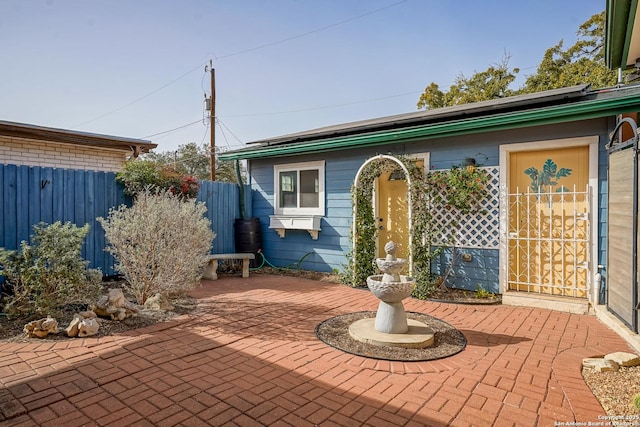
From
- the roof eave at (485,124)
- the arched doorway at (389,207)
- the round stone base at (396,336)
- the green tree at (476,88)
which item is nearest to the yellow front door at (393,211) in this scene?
the arched doorway at (389,207)

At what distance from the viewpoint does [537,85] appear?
14289 mm

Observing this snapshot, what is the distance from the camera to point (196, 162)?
21688 mm

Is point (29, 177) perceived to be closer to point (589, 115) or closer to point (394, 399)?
point (394, 399)

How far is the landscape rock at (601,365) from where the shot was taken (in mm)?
2778

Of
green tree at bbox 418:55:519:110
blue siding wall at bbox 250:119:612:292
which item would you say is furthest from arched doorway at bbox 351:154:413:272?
green tree at bbox 418:55:519:110

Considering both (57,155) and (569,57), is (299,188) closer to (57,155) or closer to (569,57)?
(57,155)

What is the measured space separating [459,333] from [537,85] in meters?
14.4

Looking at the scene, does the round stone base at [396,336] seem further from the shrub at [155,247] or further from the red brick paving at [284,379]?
the shrub at [155,247]

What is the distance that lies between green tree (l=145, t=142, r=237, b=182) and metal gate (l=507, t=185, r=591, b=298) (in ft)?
57.1

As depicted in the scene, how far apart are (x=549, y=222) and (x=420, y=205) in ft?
5.92

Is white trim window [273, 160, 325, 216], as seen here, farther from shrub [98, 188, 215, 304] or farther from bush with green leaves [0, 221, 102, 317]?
bush with green leaves [0, 221, 102, 317]

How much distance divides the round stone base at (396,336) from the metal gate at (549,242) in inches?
88.4

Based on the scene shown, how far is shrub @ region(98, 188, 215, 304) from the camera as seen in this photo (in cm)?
428

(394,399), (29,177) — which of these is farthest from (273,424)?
(29,177)
